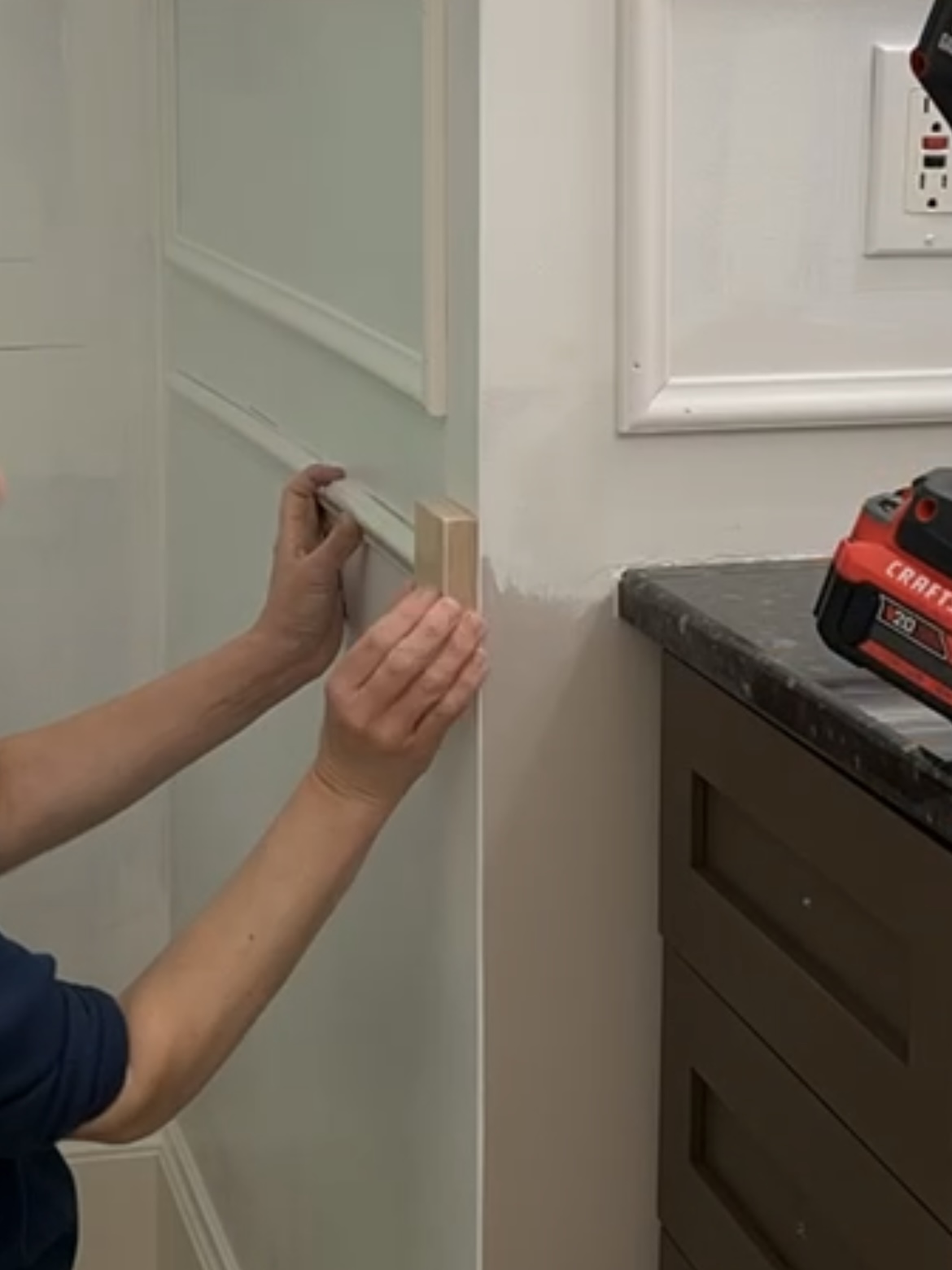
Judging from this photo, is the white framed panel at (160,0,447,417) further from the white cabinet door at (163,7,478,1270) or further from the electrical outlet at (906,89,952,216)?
the electrical outlet at (906,89,952,216)

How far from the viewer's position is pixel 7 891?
2.22 meters

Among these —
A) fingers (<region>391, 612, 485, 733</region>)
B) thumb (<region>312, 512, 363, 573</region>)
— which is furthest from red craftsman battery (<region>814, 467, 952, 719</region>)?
thumb (<region>312, 512, 363, 573</region>)

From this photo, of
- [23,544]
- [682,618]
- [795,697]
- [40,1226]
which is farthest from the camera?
[23,544]

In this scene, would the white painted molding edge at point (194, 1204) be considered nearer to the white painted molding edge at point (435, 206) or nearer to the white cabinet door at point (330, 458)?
the white cabinet door at point (330, 458)

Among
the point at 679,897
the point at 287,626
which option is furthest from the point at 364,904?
the point at 679,897

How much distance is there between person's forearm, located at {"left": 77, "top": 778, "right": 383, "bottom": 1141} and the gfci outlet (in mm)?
447

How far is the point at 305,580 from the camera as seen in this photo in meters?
1.52

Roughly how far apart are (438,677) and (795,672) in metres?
0.23

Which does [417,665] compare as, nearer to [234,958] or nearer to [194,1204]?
[234,958]

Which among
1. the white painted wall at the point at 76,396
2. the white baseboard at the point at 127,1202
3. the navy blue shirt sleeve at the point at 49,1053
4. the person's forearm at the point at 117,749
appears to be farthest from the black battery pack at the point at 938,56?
the white baseboard at the point at 127,1202

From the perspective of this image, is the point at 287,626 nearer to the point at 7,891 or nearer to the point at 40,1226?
the point at 40,1226

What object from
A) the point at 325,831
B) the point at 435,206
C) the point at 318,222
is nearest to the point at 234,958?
the point at 325,831

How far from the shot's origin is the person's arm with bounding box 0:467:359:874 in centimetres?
154

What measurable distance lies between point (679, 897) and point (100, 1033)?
351mm
